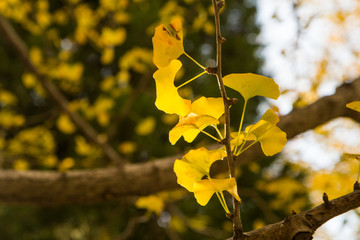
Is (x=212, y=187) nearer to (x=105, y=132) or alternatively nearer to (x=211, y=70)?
(x=211, y=70)

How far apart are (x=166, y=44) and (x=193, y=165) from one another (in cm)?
13

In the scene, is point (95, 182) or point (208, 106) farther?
point (95, 182)

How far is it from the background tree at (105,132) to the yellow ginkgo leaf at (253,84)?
33.2 inches

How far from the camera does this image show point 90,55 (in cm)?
330

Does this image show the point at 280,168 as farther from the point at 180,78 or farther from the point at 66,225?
the point at 66,225

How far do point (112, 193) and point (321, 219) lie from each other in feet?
3.12

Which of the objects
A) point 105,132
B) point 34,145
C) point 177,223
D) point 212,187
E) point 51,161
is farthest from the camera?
point 105,132

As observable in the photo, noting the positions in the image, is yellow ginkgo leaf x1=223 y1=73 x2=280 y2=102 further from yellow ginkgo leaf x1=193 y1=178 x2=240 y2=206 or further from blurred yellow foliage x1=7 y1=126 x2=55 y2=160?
blurred yellow foliage x1=7 y1=126 x2=55 y2=160

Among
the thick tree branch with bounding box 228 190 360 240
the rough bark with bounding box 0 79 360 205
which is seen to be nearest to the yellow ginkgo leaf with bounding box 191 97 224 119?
the thick tree branch with bounding box 228 190 360 240

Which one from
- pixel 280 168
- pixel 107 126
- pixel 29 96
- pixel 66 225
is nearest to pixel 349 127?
pixel 280 168

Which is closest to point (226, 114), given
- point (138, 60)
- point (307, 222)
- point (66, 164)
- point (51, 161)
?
point (307, 222)

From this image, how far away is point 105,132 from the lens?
2854mm

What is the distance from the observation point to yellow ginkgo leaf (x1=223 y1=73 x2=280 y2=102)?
1.12ft

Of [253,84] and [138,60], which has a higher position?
[138,60]
